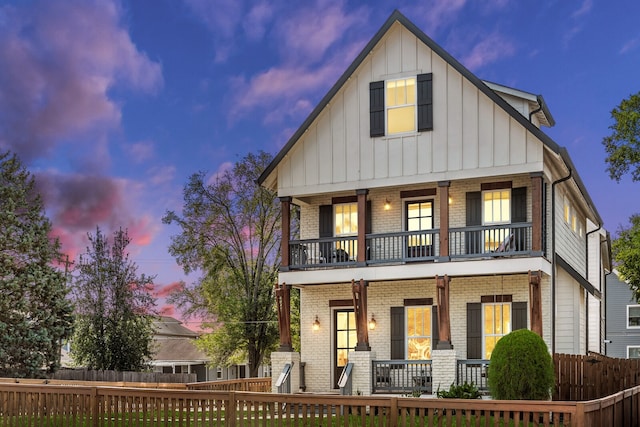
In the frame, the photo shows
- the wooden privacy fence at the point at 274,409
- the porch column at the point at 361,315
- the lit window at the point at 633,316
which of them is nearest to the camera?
the wooden privacy fence at the point at 274,409

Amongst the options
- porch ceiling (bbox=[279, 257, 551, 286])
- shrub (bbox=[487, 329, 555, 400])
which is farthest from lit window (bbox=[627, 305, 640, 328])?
shrub (bbox=[487, 329, 555, 400])

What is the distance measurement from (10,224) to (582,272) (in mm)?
20573

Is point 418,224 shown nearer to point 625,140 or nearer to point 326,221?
point 326,221

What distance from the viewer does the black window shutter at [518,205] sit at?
23781mm

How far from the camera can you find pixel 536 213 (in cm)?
2241

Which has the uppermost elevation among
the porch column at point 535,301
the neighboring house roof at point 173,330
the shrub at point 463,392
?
the porch column at point 535,301

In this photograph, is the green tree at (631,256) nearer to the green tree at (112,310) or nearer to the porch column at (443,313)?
the porch column at (443,313)

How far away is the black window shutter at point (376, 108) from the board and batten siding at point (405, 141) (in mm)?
154

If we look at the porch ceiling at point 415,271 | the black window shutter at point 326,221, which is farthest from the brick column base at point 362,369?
the black window shutter at point 326,221

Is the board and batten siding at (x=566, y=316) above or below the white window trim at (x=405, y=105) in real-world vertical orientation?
below

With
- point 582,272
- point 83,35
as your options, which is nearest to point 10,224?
point 83,35

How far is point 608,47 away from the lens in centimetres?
6344

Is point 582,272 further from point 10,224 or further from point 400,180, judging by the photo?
point 10,224

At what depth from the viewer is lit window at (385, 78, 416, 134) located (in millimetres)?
24484
